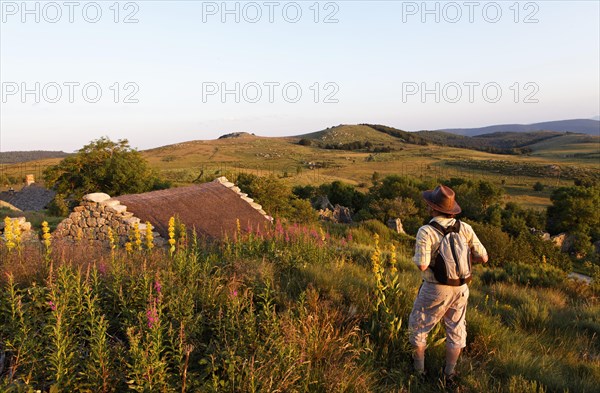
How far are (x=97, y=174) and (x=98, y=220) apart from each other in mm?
18909

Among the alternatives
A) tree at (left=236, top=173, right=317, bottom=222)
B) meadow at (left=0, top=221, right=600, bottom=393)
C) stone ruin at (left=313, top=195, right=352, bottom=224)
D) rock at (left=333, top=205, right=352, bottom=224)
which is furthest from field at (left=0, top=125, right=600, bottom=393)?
rock at (left=333, top=205, right=352, bottom=224)

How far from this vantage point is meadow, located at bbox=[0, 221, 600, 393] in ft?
10.5

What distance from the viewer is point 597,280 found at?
1120 centimetres

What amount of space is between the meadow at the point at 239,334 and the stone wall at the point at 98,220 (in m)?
5.33

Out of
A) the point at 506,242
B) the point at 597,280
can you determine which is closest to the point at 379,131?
the point at 506,242

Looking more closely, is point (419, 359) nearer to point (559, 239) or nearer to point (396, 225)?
point (396, 225)

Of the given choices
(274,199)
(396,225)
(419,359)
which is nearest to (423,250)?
(419,359)

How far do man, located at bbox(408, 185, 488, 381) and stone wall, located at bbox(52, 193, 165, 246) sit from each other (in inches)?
357

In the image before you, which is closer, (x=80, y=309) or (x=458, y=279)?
(x=80, y=309)

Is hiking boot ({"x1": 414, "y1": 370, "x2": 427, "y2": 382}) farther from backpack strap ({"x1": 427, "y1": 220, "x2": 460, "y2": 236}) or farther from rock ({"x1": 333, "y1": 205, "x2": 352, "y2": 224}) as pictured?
rock ({"x1": 333, "y1": 205, "x2": 352, "y2": 224})

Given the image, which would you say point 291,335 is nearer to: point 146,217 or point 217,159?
point 146,217

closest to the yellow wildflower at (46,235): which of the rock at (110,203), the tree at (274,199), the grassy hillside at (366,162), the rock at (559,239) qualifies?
the rock at (110,203)

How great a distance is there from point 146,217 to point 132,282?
7.69 metres

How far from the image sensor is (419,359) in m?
4.25
